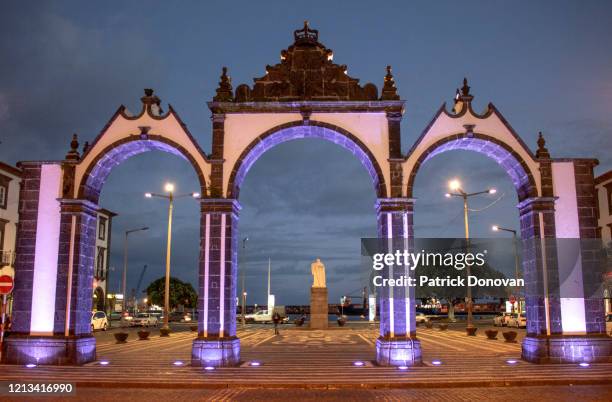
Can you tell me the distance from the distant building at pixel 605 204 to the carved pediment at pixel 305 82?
29.7 meters

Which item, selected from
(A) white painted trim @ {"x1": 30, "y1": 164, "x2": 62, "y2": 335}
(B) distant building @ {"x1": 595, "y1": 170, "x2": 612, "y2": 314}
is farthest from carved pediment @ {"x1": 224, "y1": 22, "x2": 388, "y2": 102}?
(B) distant building @ {"x1": 595, "y1": 170, "x2": 612, "y2": 314}

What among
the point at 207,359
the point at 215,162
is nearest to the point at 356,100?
the point at 215,162

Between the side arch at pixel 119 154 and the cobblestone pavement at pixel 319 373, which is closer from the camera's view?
the cobblestone pavement at pixel 319 373

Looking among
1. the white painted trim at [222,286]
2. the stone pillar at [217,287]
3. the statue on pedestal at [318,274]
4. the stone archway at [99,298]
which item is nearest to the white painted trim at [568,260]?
the stone pillar at [217,287]

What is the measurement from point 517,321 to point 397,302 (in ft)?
89.3

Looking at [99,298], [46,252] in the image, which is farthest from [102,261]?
[46,252]

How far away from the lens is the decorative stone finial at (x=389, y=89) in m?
17.0

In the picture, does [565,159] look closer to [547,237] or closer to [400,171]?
[547,237]

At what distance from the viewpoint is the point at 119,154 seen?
57.9 ft

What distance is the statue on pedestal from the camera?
34969 mm

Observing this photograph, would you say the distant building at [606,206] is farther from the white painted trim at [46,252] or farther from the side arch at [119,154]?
the white painted trim at [46,252]

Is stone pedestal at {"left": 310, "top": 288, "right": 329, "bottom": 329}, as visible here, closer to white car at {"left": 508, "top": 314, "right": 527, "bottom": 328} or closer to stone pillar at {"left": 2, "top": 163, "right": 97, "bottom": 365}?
white car at {"left": 508, "top": 314, "right": 527, "bottom": 328}

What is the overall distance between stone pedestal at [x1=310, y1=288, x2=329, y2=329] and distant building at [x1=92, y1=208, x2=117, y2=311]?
929 inches

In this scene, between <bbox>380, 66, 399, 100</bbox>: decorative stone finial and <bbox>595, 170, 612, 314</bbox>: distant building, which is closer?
<bbox>380, 66, 399, 100</bbox>: decorative stone finial
